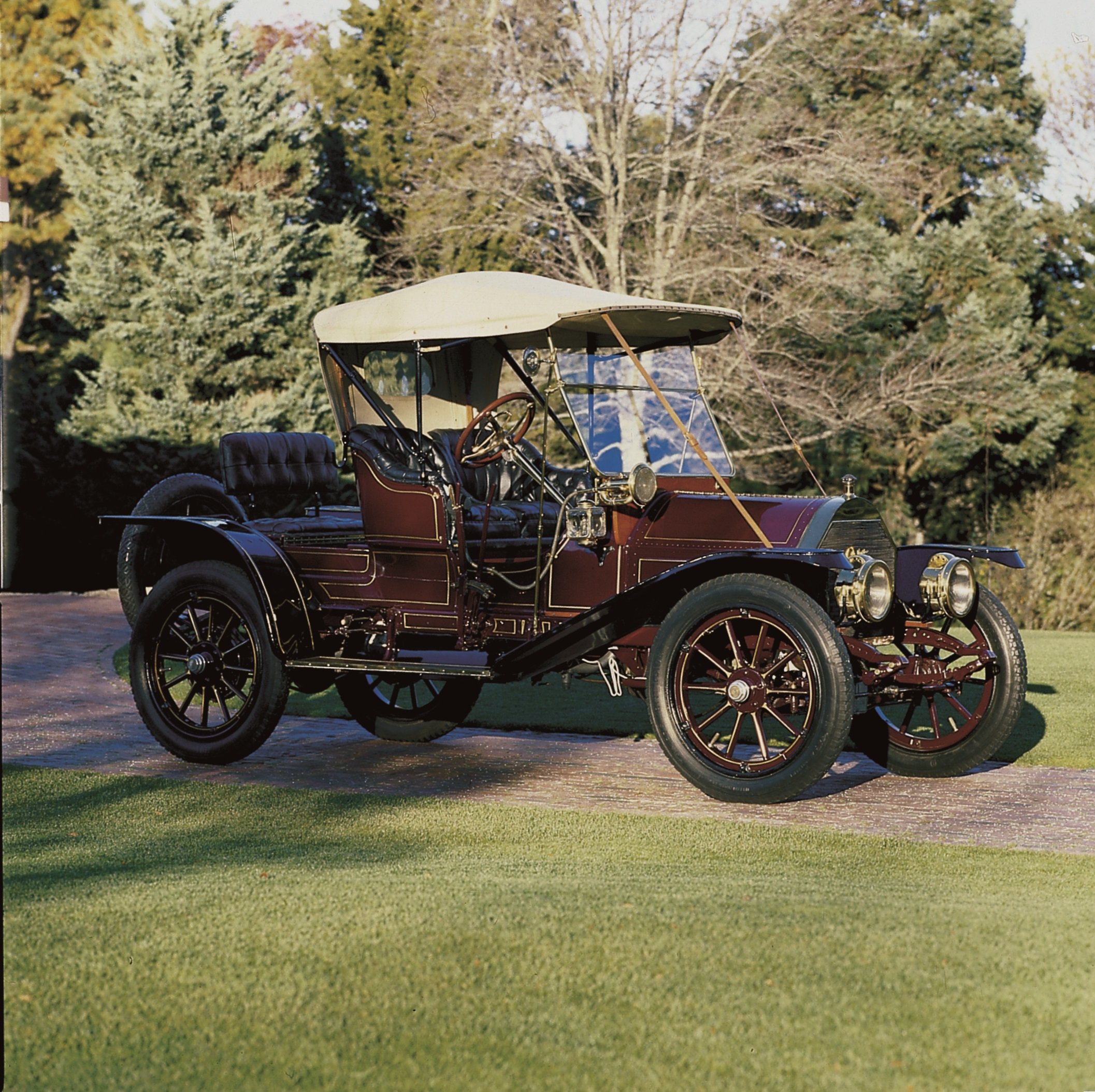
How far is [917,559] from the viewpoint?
8062 mm

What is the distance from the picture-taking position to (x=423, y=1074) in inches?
141

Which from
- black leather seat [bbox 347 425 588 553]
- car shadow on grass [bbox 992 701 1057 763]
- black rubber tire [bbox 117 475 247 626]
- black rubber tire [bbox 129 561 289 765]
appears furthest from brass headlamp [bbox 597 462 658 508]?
black rubber tire [bbox 117 475 247 626]

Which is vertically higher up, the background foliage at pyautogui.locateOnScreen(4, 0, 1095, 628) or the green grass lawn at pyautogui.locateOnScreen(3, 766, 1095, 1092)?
the background foliage at pyautogui.locateOnScreen(4, 0, 1095, 628)

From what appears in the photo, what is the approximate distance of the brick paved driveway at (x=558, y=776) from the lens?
6.89 m

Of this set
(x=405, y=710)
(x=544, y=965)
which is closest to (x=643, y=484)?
(x=405, y=710)

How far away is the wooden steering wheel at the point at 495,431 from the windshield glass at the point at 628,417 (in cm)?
24

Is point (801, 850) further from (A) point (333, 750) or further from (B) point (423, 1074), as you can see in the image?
(A) point (333, 750)

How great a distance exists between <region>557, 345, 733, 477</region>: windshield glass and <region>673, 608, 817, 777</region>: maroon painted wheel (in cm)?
115

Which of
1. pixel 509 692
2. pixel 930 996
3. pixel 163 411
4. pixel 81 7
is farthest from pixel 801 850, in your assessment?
pixel 81 7

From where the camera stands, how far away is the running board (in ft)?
25.4

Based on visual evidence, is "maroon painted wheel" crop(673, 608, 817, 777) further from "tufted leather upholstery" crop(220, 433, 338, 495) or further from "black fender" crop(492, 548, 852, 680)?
"tufted leather upholstery" crop(220, 433, 338, 495)

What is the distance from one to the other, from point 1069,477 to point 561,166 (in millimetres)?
11458

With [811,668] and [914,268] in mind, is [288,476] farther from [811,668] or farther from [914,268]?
[914,268]

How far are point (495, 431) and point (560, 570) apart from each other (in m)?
0.84
